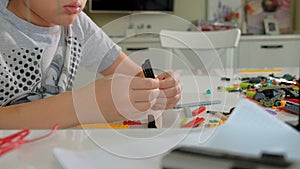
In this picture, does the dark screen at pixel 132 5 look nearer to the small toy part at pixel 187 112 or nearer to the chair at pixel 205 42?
the chair at pixel 205 42

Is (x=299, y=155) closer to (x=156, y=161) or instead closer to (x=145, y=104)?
(x=156, y=161)

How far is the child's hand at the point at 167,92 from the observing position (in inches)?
23.6

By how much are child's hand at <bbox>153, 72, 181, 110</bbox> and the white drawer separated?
2.21 metres

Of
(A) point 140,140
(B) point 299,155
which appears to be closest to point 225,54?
(A) point 140,140

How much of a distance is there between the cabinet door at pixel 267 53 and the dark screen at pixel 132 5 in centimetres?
59

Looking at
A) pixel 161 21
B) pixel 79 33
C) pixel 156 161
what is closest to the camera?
pixel 156 161

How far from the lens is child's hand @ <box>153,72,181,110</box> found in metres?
A: 0.60

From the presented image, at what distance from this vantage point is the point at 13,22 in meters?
0.80

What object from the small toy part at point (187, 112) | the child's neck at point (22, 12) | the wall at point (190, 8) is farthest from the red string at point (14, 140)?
the wall at point (190, 8)

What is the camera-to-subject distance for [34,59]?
0.79 m

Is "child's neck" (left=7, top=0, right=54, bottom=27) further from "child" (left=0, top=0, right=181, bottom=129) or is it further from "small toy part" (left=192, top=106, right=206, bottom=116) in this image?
"small toy part" (left=192, top=106, right=206, bottom=116)

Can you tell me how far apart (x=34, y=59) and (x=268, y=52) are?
2.31m

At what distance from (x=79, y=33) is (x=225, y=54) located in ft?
2.83

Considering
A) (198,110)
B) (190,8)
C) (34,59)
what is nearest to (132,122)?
(198,110)
